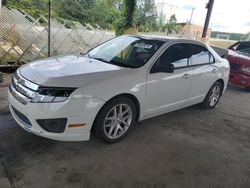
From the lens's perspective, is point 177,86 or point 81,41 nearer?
point 177,86

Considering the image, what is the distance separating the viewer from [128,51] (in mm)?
3781

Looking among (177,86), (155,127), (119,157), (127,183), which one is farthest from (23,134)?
(177,86)

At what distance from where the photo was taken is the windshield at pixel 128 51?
3.51m

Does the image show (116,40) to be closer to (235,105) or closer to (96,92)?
(96,92)

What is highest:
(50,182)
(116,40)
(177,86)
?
(116,40)

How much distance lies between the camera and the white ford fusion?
2.72 metres

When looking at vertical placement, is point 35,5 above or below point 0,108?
above

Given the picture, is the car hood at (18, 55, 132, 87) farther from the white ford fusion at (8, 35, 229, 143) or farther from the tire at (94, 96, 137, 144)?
the tire at (94, 96, 137, 144)

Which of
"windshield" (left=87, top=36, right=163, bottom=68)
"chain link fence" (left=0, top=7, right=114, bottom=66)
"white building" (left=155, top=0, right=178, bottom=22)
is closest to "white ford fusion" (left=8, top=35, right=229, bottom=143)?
"windshield" (left=87, top=36, right=163, bottom=68)

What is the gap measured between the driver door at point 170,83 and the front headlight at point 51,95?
1183mm

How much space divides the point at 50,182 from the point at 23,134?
107 centimetres

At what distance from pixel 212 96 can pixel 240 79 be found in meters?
2.71

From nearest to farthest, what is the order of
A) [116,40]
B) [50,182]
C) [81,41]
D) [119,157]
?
[50,182] → [119,157] → [116,40] → [81,41]

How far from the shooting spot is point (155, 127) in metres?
4.00
